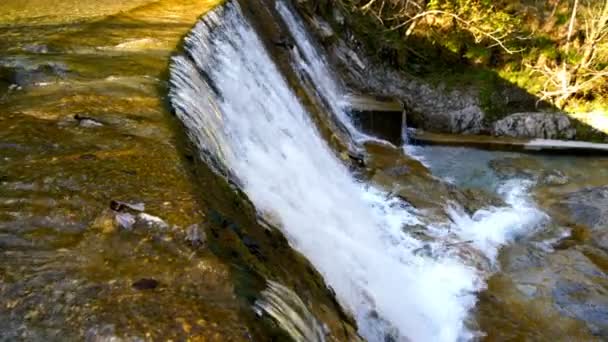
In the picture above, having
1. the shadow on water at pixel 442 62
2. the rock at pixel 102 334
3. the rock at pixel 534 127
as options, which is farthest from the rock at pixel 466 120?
the rock at pixel 102 334

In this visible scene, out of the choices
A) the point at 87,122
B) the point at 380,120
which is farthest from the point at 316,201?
the point at 380,120

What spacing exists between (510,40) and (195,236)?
1123 centimetres

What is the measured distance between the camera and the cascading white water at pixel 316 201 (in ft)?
13.7

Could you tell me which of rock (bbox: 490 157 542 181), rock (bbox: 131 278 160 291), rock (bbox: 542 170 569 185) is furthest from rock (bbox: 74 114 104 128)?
rock (bbox: 542 170 569 185)

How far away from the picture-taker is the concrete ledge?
9.64 metres

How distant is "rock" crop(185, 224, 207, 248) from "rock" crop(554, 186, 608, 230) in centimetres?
595

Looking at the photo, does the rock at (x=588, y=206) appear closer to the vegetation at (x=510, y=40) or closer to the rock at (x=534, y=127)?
the rock at (x=534, y=127)

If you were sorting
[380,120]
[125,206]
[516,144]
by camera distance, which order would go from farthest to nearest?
[516,144] < [380,120] < [125,206]

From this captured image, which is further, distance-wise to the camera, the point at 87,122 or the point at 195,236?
the point at 87,122

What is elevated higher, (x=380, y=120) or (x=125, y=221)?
(x=125, y=221)

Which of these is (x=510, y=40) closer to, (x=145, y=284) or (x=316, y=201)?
(x=316, y=201)

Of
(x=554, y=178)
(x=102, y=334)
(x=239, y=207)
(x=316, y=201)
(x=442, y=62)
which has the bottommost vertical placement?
(x=554, y=178)

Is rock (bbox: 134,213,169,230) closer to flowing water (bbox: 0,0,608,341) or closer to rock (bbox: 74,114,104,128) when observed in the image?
flowing water (bbox: 0,0,608,341)

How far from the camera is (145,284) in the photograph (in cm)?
207
